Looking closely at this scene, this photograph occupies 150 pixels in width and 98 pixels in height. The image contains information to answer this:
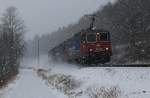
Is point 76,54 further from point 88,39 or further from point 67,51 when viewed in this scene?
point 67,51

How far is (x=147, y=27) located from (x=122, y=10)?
7.03 metres

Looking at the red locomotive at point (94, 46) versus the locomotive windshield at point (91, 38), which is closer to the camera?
the red locomotive at point (94, 46)

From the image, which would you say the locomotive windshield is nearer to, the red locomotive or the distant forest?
the red locomotive

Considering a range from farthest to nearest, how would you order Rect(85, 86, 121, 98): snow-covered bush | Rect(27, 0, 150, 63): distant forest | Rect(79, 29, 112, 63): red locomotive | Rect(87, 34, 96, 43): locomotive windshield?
1. Rect(27, 0, 150, 63): distant forest
2. Rect(87, 34, 96, 43): locomotive windshield
3. Rect(79, 29, 112, 63): red locomotive
4. Rect(85, 86, 121, 98): snow-covered bush

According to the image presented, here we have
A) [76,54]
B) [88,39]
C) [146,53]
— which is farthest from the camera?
[146,53]

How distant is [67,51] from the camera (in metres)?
42.7

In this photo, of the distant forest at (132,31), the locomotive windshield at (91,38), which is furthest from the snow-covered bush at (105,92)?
the distant forest at (132,31)

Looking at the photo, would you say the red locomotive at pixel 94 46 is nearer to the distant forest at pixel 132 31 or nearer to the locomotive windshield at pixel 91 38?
the locomotive windshield at pixel 91 38

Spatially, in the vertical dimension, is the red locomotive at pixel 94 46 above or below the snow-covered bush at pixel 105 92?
above

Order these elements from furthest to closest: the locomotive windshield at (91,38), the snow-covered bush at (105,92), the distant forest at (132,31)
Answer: the distant forest at (132,31), the locomotive windshield at (91,38), the snow-covered bush at (105,92)

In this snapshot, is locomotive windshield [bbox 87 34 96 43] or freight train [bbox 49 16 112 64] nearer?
freight train [bbox 49 16 112 64]

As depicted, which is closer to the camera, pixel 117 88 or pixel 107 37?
pixel 117 88

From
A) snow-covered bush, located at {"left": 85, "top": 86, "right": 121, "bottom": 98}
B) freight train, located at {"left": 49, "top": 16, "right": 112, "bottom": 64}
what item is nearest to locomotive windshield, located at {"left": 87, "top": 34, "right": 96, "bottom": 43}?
freight train, located at {"left": 49, "top": 16, "right": 112, "bottom": 64}

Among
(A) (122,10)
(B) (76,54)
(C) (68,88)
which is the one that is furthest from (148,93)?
(A) (122,10)
